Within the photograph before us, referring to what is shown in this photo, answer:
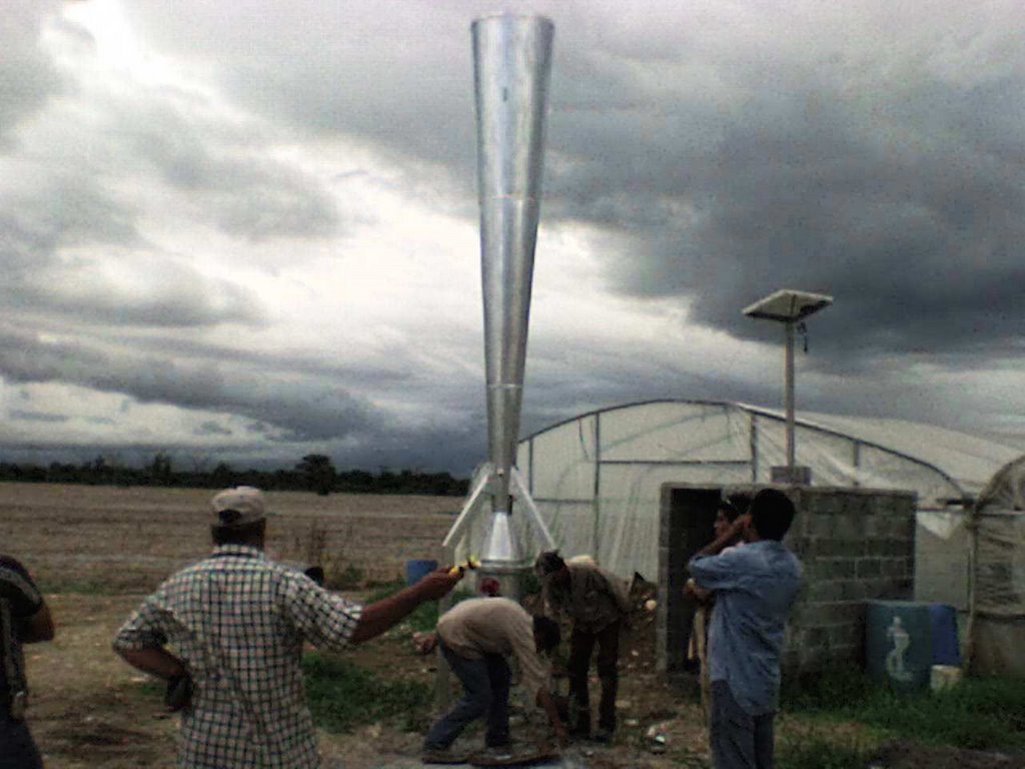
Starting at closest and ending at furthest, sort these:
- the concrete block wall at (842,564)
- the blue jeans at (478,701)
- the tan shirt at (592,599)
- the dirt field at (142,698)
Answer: the blue jeans at (478,701) → the dirt field at (142,698) → the tan shirt at (592,599) → the concrete block wall at (842,564)

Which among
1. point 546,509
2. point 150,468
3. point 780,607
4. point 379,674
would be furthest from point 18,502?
point 780,607

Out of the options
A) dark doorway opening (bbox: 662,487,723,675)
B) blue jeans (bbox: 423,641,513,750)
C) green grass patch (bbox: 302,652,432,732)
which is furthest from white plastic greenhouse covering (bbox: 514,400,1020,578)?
blue jeans (bbox: 423,641,513,750)

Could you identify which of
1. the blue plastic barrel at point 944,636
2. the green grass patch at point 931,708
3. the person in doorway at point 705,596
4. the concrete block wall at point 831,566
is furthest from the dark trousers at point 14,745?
the blue plastic barrel at point 944,636

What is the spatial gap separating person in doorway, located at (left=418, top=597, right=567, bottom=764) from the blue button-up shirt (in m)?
2.56

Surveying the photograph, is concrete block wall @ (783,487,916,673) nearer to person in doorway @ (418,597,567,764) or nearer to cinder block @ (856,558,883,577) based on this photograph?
cinder block @ (856,558,883,577)

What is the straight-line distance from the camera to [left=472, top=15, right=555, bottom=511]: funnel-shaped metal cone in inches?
388

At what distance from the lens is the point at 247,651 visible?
11.0 ft

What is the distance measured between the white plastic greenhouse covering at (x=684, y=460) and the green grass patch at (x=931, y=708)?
146 inches

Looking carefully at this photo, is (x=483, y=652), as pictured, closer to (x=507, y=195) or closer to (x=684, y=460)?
(x=507, y=195)

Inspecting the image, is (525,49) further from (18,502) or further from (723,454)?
(18,502)

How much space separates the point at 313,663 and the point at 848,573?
5151 millimetres

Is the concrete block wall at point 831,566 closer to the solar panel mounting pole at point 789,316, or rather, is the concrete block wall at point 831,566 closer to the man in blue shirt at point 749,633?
the solar panel mounting pole at point 789,316

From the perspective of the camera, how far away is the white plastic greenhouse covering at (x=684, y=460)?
1412cm

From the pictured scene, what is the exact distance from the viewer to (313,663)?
11.0 metres
